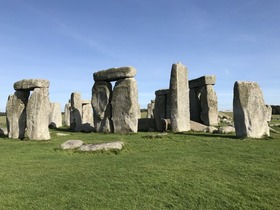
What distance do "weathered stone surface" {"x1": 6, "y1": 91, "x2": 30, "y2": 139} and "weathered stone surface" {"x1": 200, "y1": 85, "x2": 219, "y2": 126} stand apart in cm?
1272

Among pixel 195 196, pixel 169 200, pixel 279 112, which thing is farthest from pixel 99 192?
pixel 279 112

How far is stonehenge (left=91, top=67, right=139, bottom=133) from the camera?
17.4 m

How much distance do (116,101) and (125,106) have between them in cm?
78

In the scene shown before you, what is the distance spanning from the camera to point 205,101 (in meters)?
22.8

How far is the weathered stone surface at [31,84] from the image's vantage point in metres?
14.9

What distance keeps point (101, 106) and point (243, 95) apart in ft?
29.8

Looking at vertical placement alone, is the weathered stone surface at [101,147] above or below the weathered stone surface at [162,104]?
below

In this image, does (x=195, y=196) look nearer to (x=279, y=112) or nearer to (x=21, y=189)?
(x=21, y=189)

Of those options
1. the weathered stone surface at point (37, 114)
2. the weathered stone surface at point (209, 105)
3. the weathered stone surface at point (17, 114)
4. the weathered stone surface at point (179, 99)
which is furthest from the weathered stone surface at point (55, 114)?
the weathered stone surface at point (179, 99)

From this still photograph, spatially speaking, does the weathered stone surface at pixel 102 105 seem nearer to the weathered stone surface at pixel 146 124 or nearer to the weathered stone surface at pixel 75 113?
the weathered stone surface at pixel 146 124

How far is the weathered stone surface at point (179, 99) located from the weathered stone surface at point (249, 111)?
4.49 metres

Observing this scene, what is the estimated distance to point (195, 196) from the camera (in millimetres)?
6227

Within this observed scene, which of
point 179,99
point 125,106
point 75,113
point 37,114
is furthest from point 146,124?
point 37,114

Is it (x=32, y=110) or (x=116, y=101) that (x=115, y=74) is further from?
(x=32, y=110)
